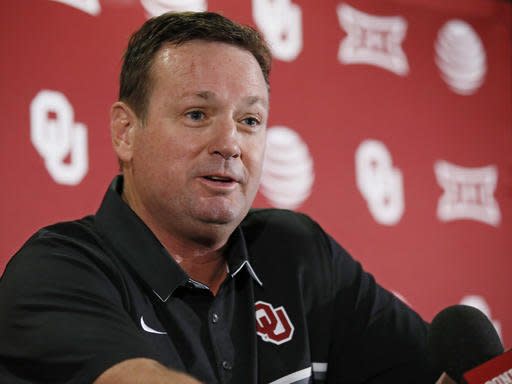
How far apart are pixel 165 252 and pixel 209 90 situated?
0.95ft

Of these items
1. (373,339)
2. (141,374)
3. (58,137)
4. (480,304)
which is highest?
(58,137)

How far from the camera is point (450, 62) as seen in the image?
287cm

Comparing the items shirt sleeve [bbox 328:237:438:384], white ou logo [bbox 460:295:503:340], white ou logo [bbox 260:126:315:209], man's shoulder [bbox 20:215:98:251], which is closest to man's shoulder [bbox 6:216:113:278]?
man's shoulder [bbox 20:215:98:251]

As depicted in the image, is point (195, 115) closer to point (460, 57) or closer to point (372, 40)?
point (372, 40)

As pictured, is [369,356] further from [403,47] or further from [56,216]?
[403,47]

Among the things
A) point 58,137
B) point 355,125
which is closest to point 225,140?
point 58,137

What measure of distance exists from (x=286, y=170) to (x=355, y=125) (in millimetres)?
340

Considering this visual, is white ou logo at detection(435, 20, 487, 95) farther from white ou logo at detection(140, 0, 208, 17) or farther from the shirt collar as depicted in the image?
the shirt collar

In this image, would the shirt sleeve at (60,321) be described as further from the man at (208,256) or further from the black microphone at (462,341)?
the black microphone at (462,341)

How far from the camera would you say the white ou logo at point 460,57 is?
9.38 ft

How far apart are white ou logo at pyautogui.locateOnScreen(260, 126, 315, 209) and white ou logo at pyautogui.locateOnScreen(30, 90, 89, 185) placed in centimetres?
54

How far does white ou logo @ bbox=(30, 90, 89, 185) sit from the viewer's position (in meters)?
1.97

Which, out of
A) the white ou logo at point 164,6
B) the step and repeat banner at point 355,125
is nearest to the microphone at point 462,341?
the step and repeat banner at point 355,125

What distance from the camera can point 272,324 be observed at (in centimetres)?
149
